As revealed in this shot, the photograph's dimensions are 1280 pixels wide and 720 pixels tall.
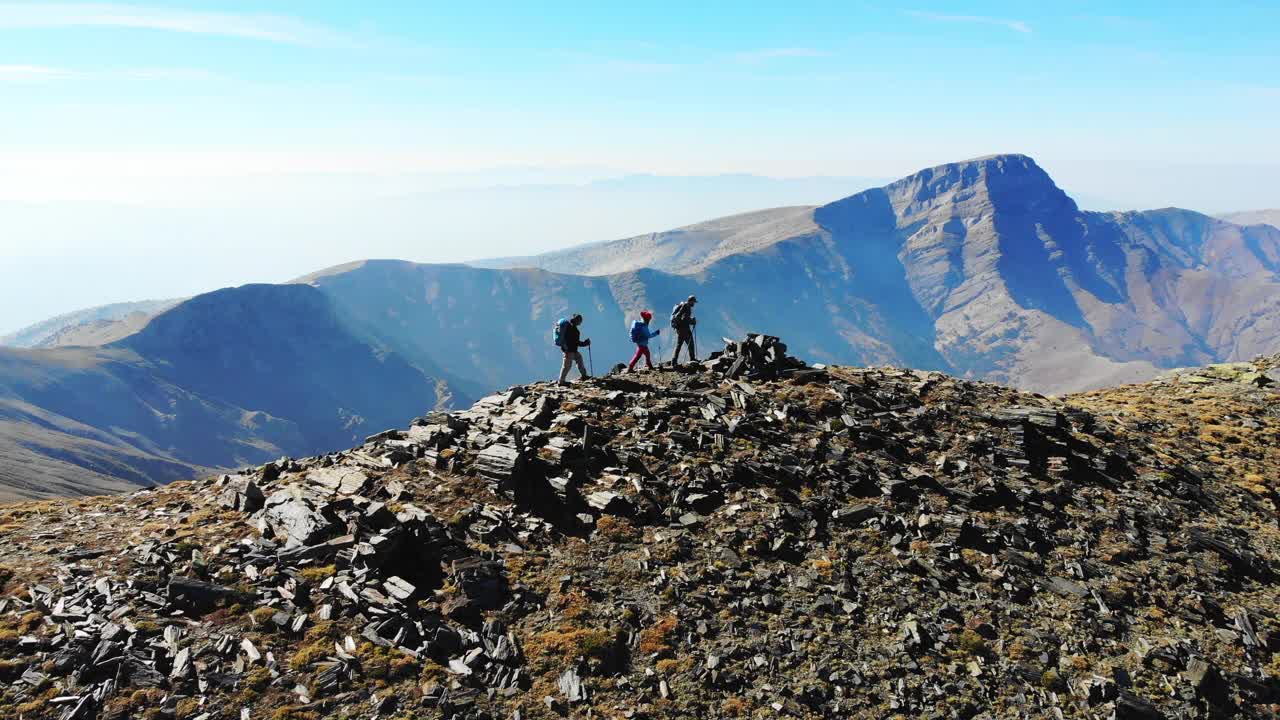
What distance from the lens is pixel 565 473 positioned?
2452 cm

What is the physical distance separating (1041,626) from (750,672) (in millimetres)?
9648

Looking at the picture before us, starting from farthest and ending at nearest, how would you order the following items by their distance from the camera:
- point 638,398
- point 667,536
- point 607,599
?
point 638,398, point 667,536, point 607,599

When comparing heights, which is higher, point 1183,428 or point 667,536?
point 667,536

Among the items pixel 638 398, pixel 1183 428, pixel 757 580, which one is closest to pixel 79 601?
pixel 757 580

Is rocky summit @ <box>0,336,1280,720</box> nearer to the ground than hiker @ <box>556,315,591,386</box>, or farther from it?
nearer to the ground

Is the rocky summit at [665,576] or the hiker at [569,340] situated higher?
the hiker at [569,340]

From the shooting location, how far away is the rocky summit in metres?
16.3

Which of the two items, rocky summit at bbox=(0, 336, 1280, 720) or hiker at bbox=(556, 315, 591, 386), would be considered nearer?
rocky summit at bbox=(0, 336, 1280, 720)

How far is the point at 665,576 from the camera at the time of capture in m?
20.5

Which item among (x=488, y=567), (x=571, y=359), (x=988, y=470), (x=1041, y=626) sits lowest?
(x=1041, y=626)

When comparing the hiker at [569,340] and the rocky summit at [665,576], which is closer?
the rocky summit at [665,576]

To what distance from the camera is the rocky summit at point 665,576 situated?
53.5 ft

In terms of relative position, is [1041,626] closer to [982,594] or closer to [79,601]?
[982,594]

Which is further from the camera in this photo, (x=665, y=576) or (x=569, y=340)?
(x=569, y=340)
